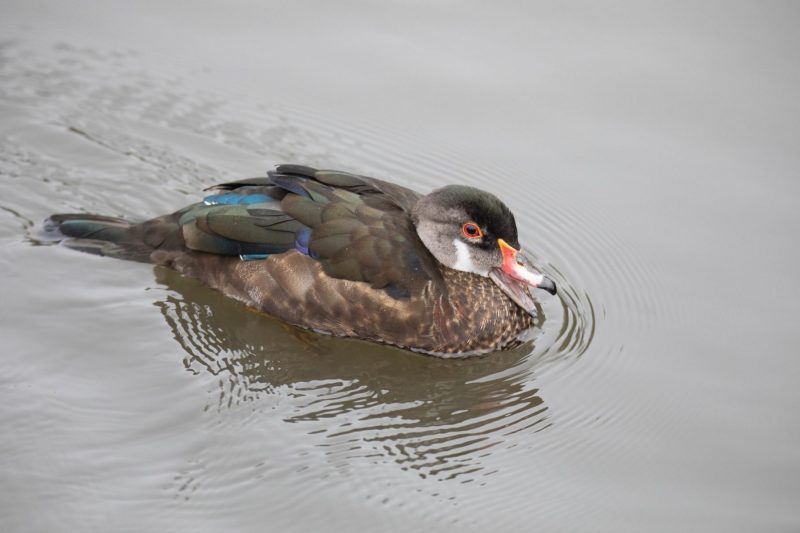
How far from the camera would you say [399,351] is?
7.79 m

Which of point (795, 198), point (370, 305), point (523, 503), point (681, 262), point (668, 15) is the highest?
point (668, 15)

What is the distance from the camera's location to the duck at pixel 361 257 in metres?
7.71

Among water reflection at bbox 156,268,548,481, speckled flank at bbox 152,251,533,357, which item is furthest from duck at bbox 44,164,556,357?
water reflection at bbox 156,268,548,481

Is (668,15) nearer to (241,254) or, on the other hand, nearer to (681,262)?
(681,262)

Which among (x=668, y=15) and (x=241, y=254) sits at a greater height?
(x=668, y=15)

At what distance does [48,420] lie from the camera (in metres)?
6.50

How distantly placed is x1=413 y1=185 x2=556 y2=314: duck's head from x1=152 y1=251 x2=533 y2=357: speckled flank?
13 cm

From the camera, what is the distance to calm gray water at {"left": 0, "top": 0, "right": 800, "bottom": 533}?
6.36 meters

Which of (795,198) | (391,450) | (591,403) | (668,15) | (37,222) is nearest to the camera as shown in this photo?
(391,450)

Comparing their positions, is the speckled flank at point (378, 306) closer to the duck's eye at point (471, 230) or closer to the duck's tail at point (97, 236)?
the duck's eye at point (471, 230)

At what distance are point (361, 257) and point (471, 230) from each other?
875mm

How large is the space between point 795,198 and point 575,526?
4.39 m

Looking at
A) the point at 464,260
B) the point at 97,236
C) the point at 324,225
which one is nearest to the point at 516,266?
the point at 464,260

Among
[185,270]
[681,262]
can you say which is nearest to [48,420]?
[185,270]
